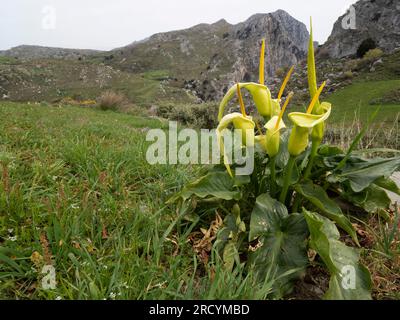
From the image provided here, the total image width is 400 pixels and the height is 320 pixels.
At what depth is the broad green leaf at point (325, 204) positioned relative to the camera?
1.69 meters

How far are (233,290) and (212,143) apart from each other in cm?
277

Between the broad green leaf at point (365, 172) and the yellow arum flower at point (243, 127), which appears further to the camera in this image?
the broad green leaf at point (365, 172)

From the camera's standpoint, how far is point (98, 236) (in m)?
1.74

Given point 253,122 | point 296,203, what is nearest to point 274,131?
point 253,122

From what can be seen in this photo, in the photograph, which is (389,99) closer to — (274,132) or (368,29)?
(368,29)

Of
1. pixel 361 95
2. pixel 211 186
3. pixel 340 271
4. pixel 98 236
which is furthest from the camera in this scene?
pixel 361 95

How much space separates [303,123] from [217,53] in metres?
62.5

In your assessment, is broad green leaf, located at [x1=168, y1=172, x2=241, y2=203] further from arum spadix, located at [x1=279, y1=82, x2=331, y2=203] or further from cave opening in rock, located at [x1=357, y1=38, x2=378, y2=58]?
cave opening in rock, located at [x1=357, y1=38, x2=378, y2=58]

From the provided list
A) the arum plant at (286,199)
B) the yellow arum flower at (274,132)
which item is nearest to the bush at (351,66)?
the arum plant at (286,199)

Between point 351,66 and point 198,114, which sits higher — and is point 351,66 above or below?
above

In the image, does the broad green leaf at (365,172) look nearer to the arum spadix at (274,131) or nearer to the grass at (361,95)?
the arum spadix at (274,131)

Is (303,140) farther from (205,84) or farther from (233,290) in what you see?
(205,84)

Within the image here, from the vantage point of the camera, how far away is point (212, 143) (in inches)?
159

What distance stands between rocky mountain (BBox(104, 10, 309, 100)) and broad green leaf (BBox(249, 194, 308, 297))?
46635 mm
